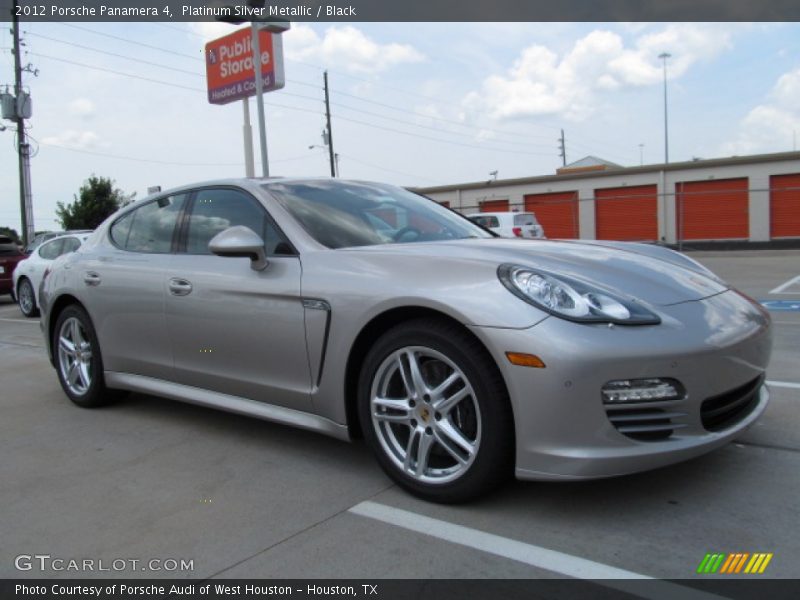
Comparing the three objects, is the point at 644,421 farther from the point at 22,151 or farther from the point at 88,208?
the point at 88,208

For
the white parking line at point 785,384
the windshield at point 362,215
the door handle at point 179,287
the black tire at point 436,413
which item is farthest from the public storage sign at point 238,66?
the black tire at point 436,413

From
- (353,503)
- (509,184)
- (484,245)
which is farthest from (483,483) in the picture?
(509,184)

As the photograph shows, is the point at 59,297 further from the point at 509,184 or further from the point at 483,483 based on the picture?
the point at 509,184

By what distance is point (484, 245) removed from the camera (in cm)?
329

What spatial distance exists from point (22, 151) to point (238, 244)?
26.3 m

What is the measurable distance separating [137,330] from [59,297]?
1.12 meters

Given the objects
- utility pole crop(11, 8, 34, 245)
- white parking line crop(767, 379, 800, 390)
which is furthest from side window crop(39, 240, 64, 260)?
utility pole crop(11, 8, 34, 245)

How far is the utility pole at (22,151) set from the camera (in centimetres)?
2523

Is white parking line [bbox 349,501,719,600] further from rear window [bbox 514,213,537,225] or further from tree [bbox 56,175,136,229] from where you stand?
tree [bbox 56,175,136,229]

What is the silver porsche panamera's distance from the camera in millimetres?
2566

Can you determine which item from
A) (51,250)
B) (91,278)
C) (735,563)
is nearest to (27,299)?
(51,250)

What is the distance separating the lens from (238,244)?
3.33 m

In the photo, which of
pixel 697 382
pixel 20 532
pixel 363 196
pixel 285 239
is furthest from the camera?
pixel 363 196

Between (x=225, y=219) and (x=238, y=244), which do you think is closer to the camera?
(x=238, y=244)
